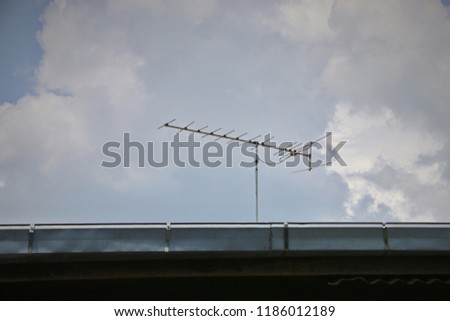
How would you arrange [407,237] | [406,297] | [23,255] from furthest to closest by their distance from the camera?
[406,297]
[407,237]
[23,255]

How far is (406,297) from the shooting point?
29.1 meters

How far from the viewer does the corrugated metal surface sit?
2525 centimetres

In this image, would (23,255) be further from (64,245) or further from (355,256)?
(355,256)

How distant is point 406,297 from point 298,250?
657 cm

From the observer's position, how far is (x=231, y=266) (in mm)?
27516

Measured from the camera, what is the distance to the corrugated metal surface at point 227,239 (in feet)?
82.8

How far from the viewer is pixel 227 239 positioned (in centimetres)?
2620

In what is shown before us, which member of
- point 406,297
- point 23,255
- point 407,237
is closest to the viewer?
point 23,255

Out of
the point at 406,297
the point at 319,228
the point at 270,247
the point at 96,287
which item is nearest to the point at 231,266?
the point at 270,247

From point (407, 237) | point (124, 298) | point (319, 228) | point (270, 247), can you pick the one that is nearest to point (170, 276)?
point (124, 298)

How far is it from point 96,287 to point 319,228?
1047cm

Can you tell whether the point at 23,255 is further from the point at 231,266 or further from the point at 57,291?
the point at 231,266

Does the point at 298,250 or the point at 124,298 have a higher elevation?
the point at 298,250

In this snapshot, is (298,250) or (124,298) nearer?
(298,250)
